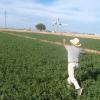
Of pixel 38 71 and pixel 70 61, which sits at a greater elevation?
pixel 70 61

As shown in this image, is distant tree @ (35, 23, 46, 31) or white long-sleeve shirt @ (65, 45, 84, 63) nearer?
white long-sleeve shirt @ (65, 45, 84, 63)

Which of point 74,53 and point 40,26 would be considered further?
point 40,26

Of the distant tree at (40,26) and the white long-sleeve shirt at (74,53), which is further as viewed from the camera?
the distant tree at (40,26)

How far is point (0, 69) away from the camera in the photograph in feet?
53.0

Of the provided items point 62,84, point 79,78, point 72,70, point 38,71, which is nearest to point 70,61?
point 72,70

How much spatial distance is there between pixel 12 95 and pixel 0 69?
17.6 ft

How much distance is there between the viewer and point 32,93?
11.4 meters

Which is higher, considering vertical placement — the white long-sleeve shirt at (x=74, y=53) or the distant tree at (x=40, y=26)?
the white long-sleeve shirt at (x=74, y=53)

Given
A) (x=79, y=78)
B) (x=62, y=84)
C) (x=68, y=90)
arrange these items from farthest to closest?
(x=79, y=78), (x=62, y=84), (x=68, y=90)

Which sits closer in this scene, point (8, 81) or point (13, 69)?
point (8, 81)

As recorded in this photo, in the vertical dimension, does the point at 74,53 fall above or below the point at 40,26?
above

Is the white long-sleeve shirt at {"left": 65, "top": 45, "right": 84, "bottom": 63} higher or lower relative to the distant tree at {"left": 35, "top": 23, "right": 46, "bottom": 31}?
higher

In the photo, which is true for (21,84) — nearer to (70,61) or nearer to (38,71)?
(70,61)

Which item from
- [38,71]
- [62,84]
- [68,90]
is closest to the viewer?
[68,90]
